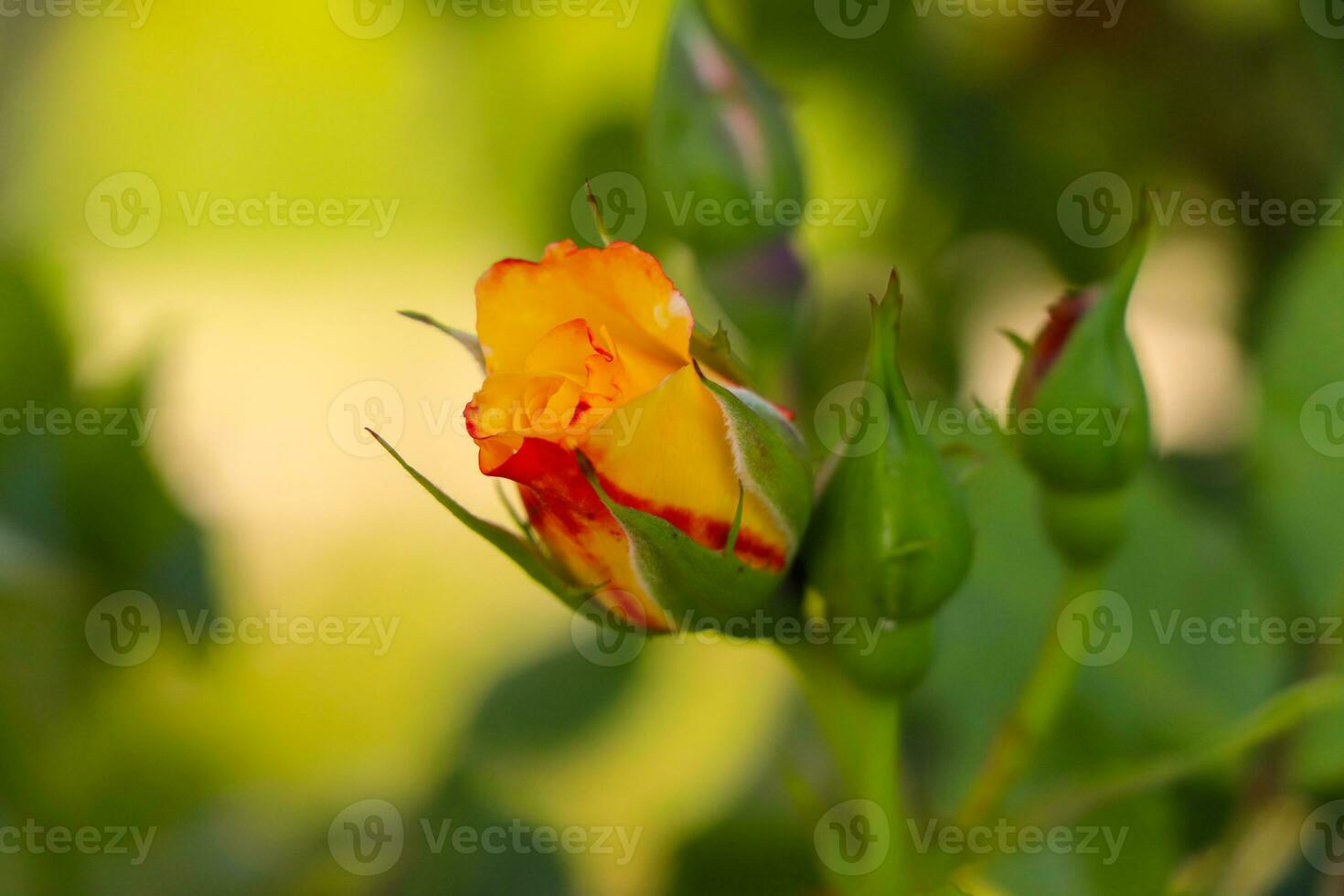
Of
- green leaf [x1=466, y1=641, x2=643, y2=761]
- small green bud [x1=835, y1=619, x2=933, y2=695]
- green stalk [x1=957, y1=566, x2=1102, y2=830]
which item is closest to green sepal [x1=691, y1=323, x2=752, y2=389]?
small green bud [x1=835, y1=619, x2=933, y2=695]

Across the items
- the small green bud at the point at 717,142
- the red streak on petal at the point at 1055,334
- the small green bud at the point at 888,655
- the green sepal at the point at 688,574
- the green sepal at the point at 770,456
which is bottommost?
the small green bud at the point at 888,655

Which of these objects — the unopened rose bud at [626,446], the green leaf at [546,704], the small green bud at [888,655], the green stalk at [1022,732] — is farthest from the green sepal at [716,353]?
the green leaf at [546,704]

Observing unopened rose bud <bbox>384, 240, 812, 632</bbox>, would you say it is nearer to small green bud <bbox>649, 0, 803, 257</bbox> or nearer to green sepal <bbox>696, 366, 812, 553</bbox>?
green sepal <bbox>696, 366, 812, 553</bbox>

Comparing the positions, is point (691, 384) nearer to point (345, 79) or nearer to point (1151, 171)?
point (1151, 171)

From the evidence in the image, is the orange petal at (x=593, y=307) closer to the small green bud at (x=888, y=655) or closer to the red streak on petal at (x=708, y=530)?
the red streak on petal at (x=708, y=530)

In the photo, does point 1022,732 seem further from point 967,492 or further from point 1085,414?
point 967,492

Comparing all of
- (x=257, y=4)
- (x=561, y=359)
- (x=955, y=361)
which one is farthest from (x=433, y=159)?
(x=561, y=359)
